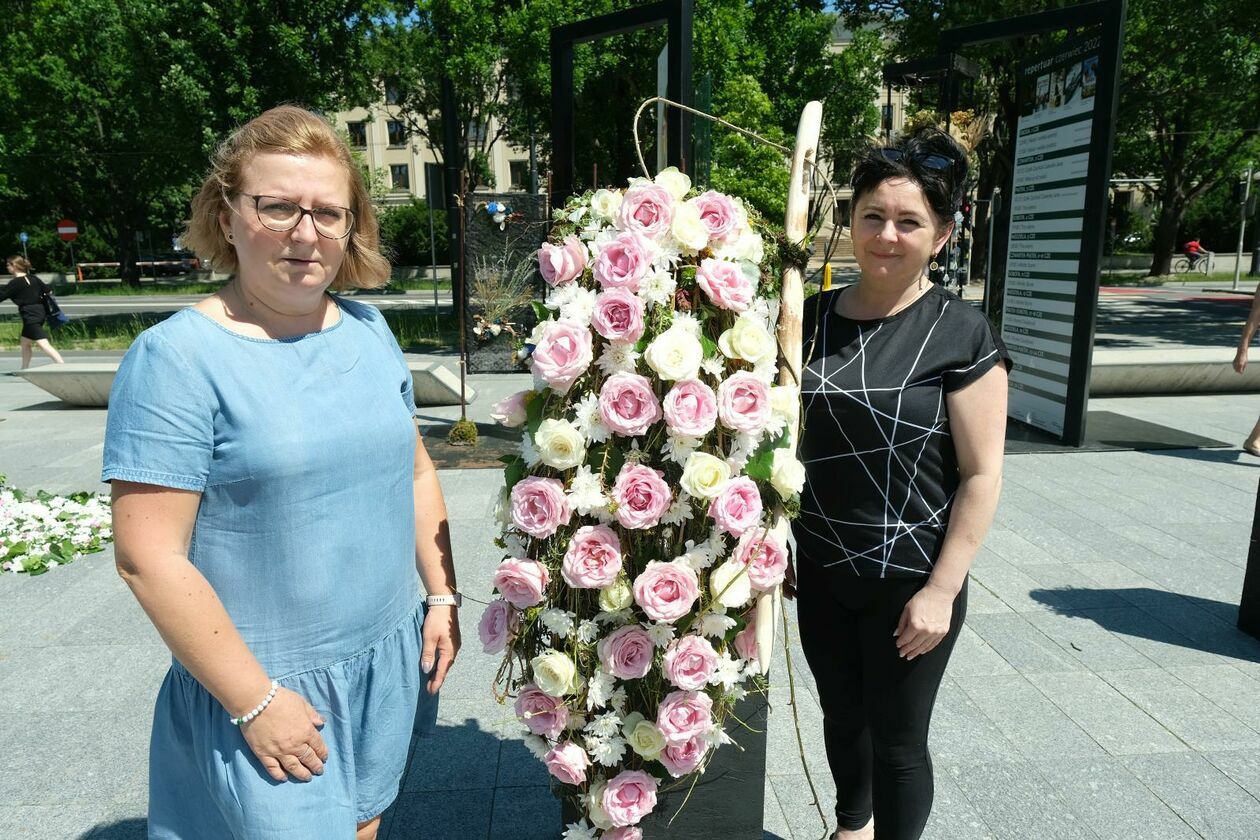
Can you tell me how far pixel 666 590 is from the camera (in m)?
1.67

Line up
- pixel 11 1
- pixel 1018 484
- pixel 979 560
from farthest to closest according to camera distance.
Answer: pixel 11 1, pixel 1018 484, pixel 979 560

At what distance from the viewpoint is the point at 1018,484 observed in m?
6.18

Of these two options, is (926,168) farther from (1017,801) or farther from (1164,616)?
(1164,616)

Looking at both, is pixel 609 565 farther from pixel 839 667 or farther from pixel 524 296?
pixel 524 296

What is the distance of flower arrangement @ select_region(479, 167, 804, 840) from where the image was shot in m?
1.65

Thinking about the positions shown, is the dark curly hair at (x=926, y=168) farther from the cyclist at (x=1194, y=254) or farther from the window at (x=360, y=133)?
the window at (x=360, y=133)

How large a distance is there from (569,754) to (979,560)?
3.60 m

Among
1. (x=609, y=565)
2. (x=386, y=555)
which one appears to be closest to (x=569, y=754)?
(x=609, y=565)

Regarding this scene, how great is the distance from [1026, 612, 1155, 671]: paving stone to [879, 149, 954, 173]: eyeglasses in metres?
2.60

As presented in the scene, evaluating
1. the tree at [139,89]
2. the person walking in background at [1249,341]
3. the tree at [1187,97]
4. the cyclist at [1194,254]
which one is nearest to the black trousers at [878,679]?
the tree at [139,89]

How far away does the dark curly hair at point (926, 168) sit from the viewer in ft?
6.01

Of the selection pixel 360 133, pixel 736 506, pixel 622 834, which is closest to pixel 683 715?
pixel 622 834

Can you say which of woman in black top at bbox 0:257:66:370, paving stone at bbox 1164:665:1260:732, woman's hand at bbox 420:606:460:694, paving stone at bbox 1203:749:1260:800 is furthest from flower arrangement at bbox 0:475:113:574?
woman in black top at bbox 0:257:66:370

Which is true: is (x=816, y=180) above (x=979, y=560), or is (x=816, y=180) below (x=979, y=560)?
above
